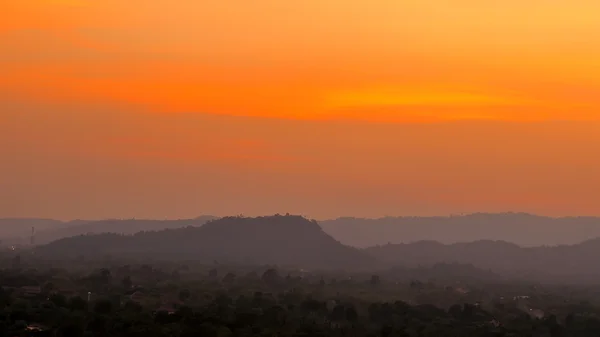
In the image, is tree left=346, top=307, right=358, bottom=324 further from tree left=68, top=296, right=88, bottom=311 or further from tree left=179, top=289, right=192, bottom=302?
tree left=68, top=296, right=88, bottom=311

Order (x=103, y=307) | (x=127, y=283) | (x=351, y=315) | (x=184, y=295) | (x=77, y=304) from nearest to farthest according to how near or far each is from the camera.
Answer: (x=103, y=307) < (x=77, y=304) < (x=351, y=315) < (x=184, y=295) < (x=127, y=283)

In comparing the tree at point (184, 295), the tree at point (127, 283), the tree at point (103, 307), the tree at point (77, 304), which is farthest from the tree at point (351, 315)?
the tree at point (127, 283)

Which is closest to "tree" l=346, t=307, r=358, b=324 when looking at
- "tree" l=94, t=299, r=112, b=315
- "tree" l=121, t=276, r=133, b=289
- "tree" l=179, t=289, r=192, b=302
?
"tree" l=179, t=289, r=192, b=302

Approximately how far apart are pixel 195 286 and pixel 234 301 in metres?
36.4

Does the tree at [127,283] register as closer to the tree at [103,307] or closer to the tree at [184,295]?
the tree at [184,295]

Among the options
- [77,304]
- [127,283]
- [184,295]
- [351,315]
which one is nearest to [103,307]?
[77,304]

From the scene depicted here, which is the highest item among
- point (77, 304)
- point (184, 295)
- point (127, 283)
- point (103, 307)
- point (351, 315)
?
point (127, 283)

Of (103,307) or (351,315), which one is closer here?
(103,307)

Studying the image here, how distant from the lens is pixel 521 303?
184m

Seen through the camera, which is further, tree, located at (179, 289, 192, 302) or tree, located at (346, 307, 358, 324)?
tree, located at (179, 289, 192, 302)

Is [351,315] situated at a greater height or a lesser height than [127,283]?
lesser

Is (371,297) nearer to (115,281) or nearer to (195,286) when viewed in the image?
(195,286)

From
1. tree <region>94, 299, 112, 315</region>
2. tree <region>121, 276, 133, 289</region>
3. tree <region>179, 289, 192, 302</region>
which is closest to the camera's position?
tree <region>94, 299, 112, 315</region>

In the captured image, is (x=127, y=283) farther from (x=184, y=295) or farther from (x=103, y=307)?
(x=103, y=307)
